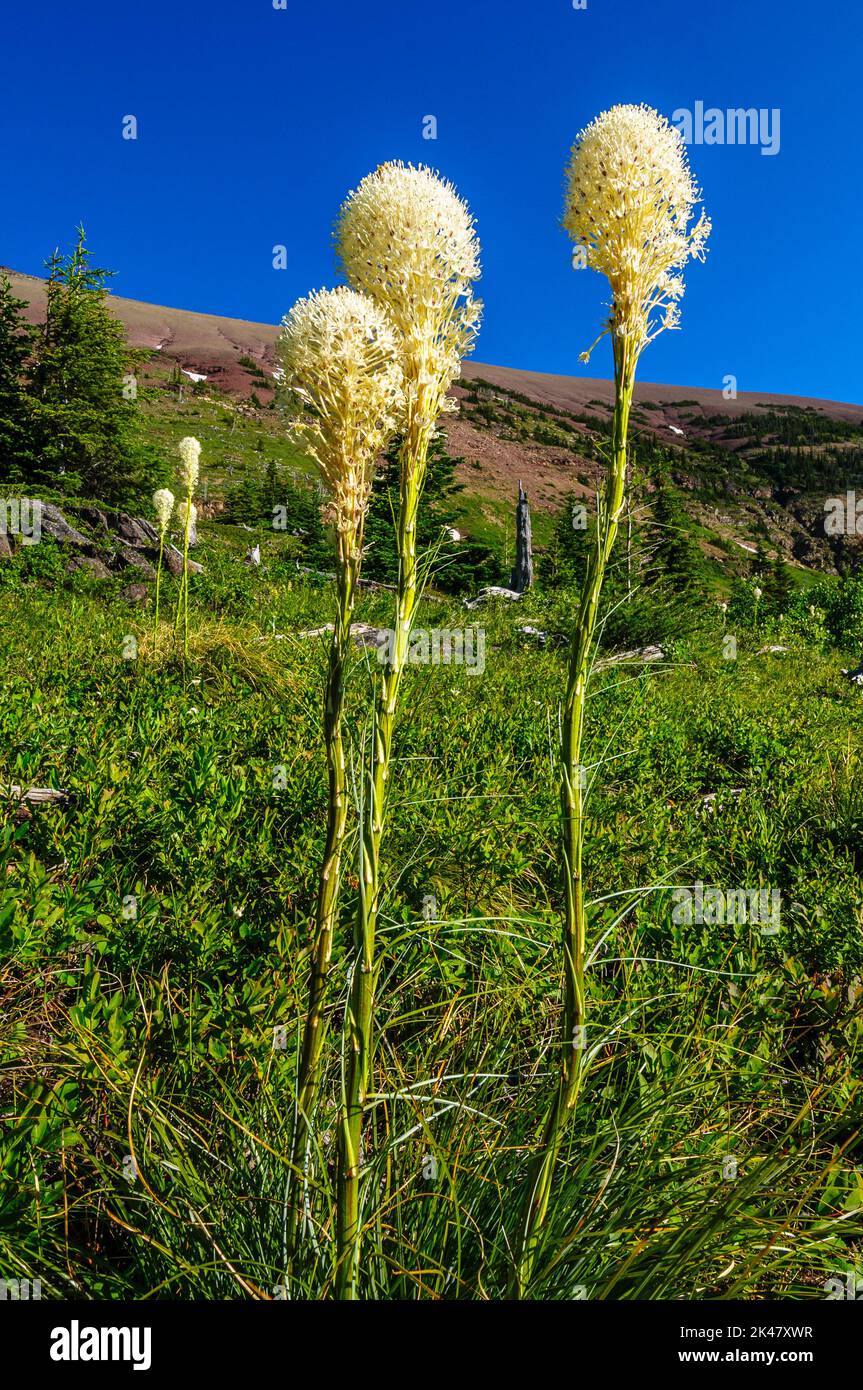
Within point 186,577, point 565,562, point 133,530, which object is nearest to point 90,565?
point 133,530

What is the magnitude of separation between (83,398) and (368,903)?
20851mm

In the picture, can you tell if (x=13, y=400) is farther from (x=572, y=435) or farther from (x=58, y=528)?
(x=572, y=435)

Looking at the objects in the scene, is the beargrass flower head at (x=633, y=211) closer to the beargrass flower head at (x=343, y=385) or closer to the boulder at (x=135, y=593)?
the beargrass flower head at (x=343, y=385)

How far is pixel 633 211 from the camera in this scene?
1751 mm

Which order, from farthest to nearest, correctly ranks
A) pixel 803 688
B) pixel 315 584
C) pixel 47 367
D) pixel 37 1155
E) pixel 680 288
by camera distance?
1. pixel 47 367
2. pixel 315 584
3. pixel 803 688
4. pixel 37 1155
5. pixel 680 288

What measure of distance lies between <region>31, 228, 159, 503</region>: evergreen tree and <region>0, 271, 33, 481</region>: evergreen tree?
11.5 inches

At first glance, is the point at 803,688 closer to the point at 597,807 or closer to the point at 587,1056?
the point at 597,807

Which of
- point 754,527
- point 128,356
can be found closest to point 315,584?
point 128,356

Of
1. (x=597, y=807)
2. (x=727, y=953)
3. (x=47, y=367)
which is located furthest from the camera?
(x=47, y=367)

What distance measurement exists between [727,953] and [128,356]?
20932 millimetres

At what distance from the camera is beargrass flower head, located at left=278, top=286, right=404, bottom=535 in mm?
1475

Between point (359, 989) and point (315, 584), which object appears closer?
point (359, 989)

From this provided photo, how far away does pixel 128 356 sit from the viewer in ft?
62.0

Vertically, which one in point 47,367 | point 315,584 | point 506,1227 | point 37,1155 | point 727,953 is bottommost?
point 506,1227
